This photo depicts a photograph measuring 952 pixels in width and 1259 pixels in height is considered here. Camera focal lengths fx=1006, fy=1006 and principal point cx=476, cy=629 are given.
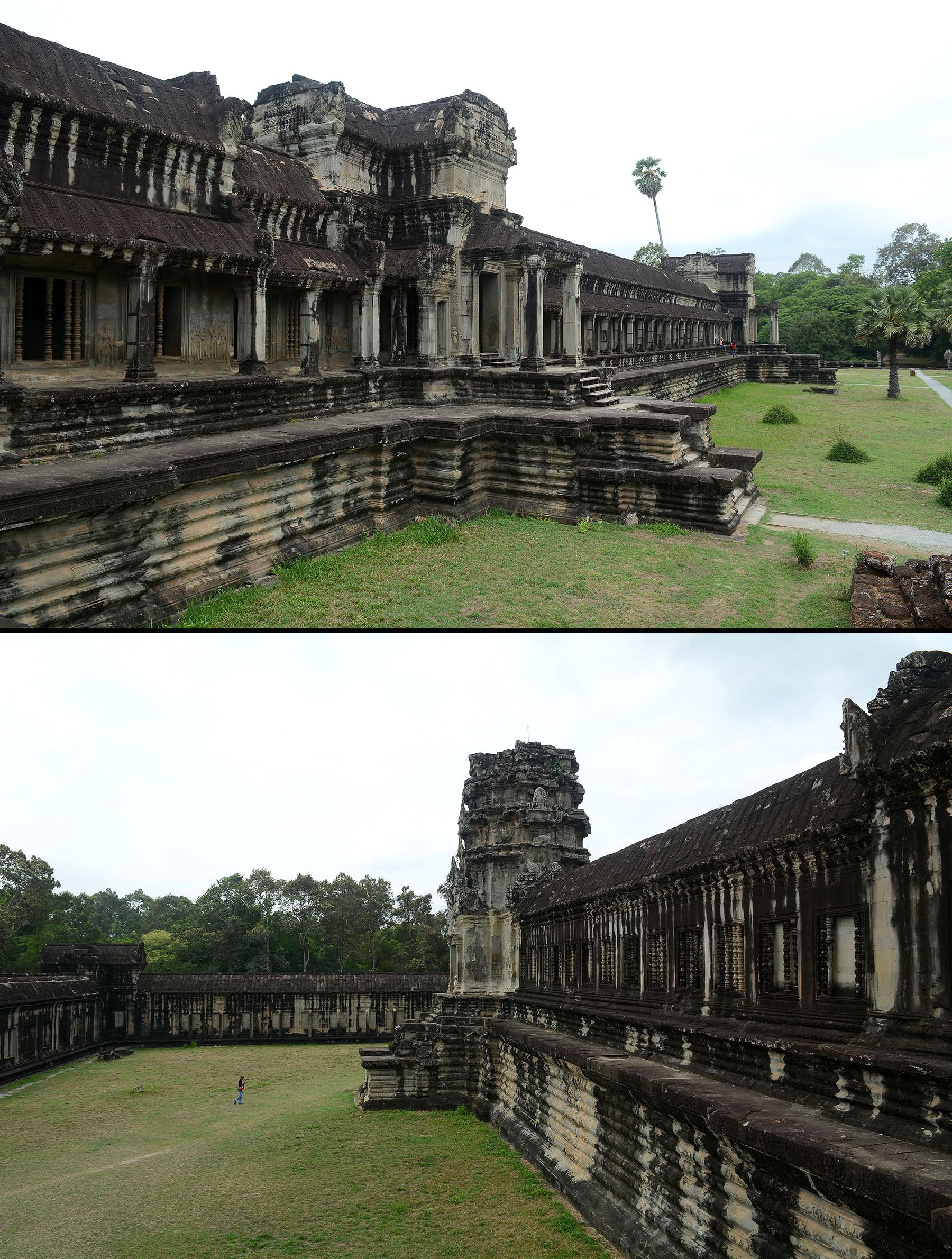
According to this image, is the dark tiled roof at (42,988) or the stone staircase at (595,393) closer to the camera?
the stone staircase at (595,393)

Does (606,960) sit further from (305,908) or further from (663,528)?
(305,908)

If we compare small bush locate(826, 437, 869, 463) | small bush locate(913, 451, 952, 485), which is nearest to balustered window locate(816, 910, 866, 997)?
small bush locate(913, 451, 952, 485)

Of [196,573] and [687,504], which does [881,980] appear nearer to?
[196,573]

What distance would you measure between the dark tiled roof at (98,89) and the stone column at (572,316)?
860cm

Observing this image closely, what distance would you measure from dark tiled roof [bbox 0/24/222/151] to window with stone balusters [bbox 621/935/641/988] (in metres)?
11.9

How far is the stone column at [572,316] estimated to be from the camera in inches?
834

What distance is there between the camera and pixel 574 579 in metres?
13.3

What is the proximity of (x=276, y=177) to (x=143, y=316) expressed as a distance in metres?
5.95

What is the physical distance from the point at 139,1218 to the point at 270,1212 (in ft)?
4.18

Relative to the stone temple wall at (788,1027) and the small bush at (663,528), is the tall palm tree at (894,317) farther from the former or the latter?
the stone temple wall at (788,1027)

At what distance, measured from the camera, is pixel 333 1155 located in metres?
12.4

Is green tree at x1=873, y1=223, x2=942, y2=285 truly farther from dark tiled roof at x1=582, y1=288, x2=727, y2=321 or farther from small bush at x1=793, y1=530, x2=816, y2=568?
small bush at x1=793, y1=530, x2=816, y2=568


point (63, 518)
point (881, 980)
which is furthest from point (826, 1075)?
point (63, 518)

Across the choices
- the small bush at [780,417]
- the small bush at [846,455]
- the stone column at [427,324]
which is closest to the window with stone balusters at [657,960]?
→ the stone column at [427,324]
